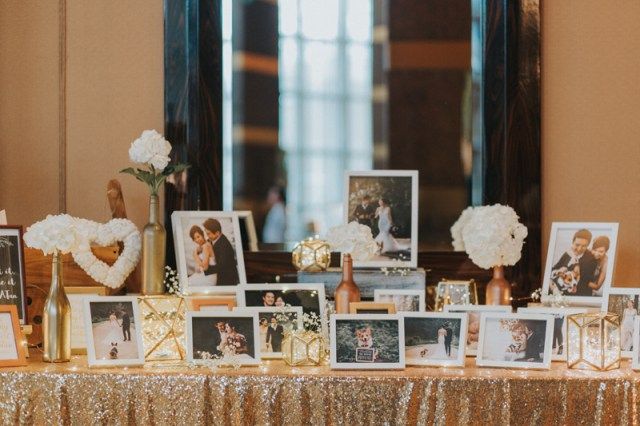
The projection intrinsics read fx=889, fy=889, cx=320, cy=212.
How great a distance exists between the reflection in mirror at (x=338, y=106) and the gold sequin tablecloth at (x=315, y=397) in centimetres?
89

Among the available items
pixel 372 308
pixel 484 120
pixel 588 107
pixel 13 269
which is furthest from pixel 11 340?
pixel 588 107

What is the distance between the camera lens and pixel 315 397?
268 cm

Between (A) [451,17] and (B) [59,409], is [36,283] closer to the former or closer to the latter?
(B) [59,409]

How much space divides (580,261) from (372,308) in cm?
85

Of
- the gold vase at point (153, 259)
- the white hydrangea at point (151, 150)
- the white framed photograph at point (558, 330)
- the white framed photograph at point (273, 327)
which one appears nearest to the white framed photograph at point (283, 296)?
the white framed photograph at point (273, 327)

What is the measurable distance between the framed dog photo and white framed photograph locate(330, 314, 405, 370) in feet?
3.55

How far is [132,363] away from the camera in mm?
2828

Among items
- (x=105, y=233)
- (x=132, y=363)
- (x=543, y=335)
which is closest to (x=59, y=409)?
(x=132, y=363)

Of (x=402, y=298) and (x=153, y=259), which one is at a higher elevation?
(x=153, y=259)

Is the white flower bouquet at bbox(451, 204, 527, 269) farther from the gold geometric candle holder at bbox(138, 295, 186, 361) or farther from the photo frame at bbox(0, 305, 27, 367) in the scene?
the photo frame at bbox(0, 305, 27, 367)

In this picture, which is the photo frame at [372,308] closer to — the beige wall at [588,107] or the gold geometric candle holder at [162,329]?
the gold geometric candle holder at [162,329]

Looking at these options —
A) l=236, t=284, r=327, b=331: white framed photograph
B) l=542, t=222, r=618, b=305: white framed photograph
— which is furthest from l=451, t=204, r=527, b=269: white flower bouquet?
l=236, t=284, r=327, b=331: white framed photograph

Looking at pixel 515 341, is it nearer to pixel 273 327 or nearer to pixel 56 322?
pixel 273 327

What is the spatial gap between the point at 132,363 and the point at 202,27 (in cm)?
135
